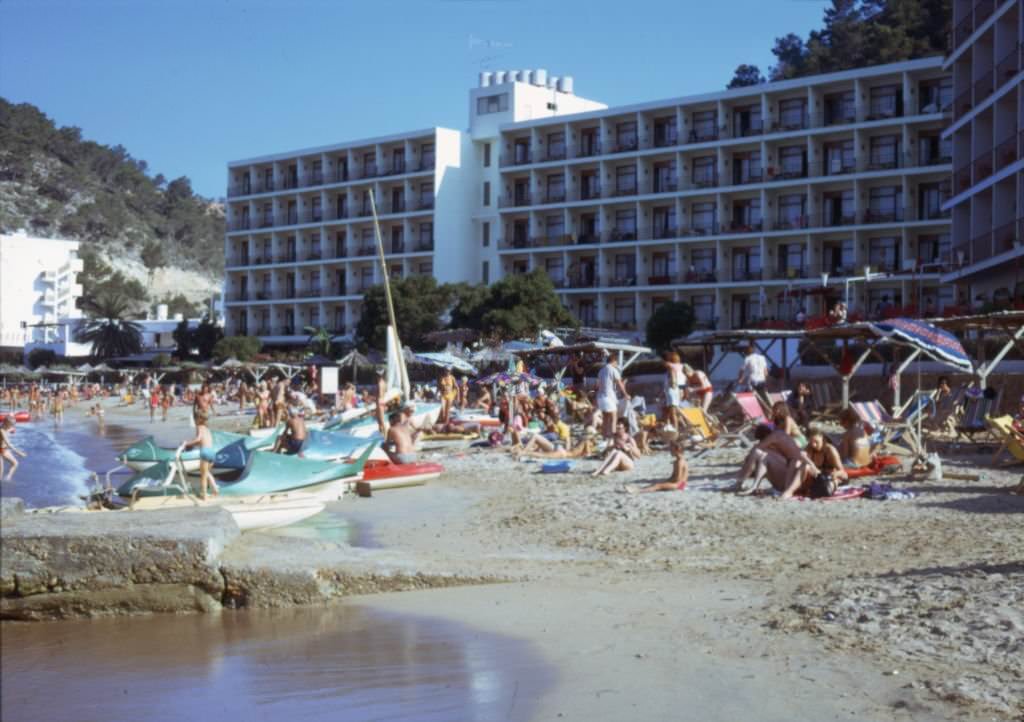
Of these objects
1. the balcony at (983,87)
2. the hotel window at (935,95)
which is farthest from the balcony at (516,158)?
the balcony at (983,87)

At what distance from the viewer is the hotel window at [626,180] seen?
204 feet

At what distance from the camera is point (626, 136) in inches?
2473

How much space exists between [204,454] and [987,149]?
33547 mm

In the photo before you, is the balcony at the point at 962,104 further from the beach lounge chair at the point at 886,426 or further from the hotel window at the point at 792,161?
the beach lounge chair at the point at 886,426

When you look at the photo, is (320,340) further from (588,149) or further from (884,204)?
(884,204)

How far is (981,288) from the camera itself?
40.2 meters

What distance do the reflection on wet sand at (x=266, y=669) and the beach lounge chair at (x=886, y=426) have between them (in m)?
9.06

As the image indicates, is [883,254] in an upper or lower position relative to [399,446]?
upper

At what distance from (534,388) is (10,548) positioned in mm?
23659

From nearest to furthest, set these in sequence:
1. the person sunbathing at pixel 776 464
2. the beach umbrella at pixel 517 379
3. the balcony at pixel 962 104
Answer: the person sunbathing at pixel 776 464
the beach umbrella at pixel 517 379
the balcony at pixel 962 104

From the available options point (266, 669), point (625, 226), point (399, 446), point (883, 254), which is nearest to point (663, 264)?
point (625, 226)

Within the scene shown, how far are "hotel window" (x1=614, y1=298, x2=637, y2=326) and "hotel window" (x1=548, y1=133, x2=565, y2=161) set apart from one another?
9609mm

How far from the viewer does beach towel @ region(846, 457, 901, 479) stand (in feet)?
45.4

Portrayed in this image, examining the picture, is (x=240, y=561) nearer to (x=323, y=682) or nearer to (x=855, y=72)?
(x=323, y=682)
